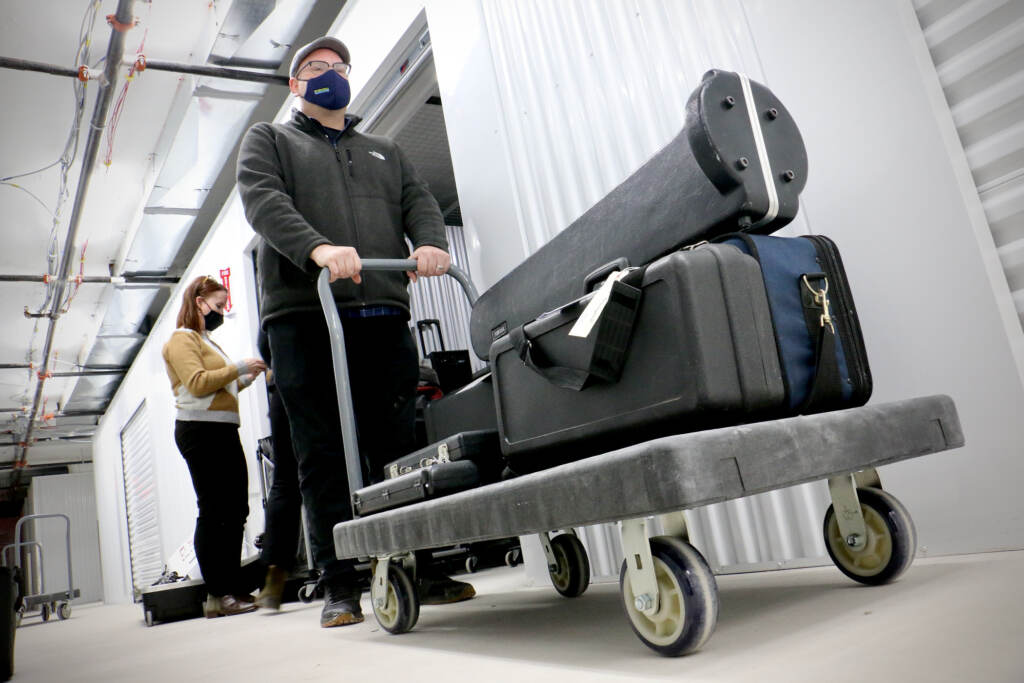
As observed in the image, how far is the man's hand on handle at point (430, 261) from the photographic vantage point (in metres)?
1.93

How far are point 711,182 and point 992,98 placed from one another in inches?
22.3

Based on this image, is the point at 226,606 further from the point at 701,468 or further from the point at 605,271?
the point at 701,468

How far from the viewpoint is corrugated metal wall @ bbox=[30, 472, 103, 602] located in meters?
14.4

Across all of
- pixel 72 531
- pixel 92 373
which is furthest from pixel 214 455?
pixel 72 531

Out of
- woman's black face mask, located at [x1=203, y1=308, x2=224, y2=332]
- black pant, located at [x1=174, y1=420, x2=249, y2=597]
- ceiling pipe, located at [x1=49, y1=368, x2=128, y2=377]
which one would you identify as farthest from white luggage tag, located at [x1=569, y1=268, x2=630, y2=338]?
ceiling pipe, located at [x1=49, y1=368, x2=128, y2=377]

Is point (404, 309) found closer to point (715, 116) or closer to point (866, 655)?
point (715, 116)

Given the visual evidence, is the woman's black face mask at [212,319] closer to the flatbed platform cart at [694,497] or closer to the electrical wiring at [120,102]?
the electrical wiring at [120,102]

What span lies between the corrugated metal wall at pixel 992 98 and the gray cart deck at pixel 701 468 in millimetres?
346

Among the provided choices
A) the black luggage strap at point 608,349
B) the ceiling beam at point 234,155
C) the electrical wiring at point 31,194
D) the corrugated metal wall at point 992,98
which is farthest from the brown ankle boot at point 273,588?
the electrical wiring at point 31,194

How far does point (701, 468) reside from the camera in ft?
2.65

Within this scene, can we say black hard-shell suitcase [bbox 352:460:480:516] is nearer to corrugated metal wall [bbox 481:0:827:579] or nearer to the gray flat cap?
corrugated metal wall [bbox 481:0:827:579]

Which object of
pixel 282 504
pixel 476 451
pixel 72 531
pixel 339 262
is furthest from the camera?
pixel 72 531

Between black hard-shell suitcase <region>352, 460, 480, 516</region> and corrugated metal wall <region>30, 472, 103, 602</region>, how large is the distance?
15738 mm

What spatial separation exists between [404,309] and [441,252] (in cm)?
22
